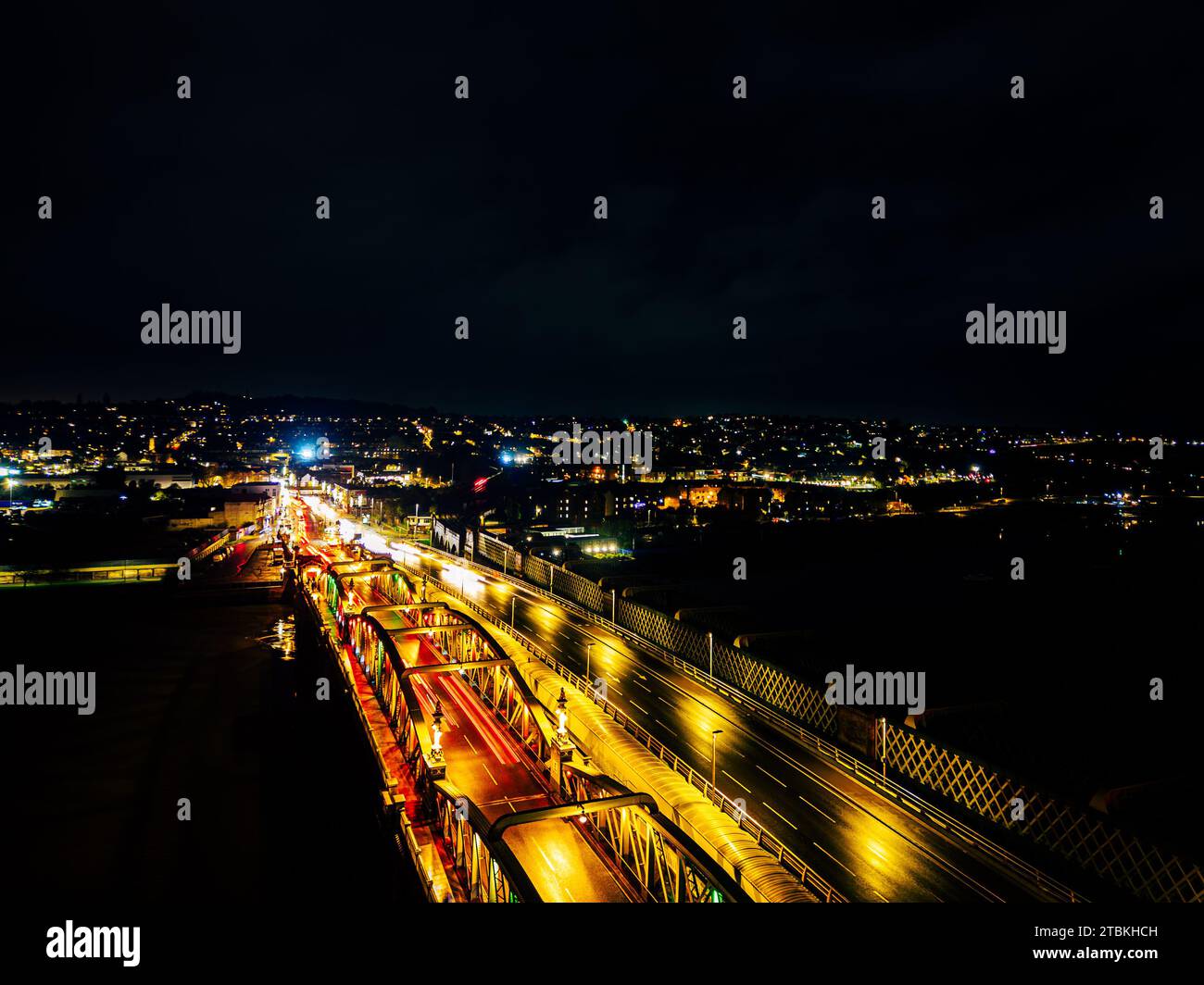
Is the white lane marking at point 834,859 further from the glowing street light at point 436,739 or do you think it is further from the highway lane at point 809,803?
the glowing street light at point 436,739

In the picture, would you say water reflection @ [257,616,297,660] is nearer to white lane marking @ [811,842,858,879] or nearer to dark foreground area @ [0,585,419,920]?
dark foreground area @ [0,585,419,920]

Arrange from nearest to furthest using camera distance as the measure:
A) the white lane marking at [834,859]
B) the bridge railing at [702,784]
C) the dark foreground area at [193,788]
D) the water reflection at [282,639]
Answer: the bridge railing at [702,784] < the white lane marking at [834,859] < the dark foreground area at [193,788] < the water reflection at [282,639]

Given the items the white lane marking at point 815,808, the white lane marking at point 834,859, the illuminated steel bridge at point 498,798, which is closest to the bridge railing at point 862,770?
the white lane marking at point 815,808

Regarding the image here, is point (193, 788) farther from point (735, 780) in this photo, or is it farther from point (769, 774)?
point (769, 774)

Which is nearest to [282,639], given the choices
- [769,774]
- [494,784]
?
[494,784]

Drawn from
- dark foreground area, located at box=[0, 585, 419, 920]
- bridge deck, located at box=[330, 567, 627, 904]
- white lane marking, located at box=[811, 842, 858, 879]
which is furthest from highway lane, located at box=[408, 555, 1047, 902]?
dark foreground area, located at box=[0, 585, 419, 920]

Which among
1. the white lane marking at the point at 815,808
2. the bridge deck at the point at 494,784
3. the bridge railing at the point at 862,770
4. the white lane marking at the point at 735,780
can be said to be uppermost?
the bridge deck at the point at 494,784
